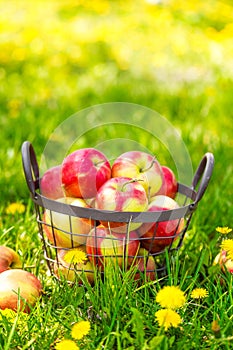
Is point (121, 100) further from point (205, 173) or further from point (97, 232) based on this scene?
point (97, 232)

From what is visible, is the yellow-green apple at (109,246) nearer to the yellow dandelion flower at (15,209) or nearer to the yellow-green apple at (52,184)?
the yellow-green apple at (52,184)

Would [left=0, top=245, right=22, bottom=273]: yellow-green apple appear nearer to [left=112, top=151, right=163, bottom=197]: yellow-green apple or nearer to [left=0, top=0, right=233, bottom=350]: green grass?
[left=0, top=0, right=233, bottom=350]: green grass

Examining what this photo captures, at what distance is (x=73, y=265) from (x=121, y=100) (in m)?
2.22

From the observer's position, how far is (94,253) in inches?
68.9

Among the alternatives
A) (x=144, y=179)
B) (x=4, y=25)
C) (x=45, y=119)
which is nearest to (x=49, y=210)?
(x=144, y=179)

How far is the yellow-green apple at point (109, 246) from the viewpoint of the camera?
5.60 feet

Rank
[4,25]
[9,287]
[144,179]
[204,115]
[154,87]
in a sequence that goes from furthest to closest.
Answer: [4,25] < [154,87] < [204,115] < [144,179] < [9,287]

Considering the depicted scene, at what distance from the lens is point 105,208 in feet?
5.58

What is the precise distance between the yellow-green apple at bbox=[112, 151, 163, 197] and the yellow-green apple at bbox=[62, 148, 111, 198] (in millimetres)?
43

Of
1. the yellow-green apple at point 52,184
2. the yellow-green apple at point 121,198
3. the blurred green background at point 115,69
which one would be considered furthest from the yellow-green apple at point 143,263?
the blurred green background at point 115,69

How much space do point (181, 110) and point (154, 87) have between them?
453 millimetres

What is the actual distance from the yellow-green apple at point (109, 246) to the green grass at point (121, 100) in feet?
0.23

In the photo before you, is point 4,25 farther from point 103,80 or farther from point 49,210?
point 49,210

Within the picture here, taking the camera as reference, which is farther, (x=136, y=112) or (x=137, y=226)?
(x=136, y=112)
